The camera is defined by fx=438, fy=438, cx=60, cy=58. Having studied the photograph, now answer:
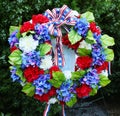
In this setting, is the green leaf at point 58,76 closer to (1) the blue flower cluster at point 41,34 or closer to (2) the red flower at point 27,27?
(1) the blue flower cluster at point 41,34

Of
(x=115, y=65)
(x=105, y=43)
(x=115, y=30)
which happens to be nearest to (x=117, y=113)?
(x=115, y=65)

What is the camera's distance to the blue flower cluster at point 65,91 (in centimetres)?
383

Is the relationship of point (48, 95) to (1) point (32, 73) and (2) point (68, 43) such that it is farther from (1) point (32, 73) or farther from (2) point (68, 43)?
(2) point (68, 43)

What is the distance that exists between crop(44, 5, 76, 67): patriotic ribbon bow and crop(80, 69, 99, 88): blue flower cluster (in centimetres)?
25

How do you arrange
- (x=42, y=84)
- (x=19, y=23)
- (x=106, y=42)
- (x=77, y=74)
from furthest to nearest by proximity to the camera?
(x=19, y=23)
(x=106, y=42)
(x=77, y=74)
(x=42, y=84)

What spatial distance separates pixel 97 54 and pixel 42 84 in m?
0.57

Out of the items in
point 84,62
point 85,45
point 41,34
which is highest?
point 41,34

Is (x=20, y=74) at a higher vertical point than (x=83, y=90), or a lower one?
higher

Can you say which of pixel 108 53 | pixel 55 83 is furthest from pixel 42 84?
pixel 108 53

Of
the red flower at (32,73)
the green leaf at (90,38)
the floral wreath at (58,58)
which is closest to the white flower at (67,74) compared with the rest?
the floral wreath at (58,58)

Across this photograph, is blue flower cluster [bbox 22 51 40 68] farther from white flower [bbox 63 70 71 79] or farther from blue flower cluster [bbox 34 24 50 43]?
white flower [bbox 63 70 71 79]

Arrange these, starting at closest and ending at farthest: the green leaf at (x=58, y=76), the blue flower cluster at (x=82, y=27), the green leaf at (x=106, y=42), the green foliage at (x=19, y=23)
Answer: the green leaf at (x=58, y=76), the blue flower cluster at (x=82, y=27), the green leaf at (x=106, y=42), the green foliage at (x=19, y=23)

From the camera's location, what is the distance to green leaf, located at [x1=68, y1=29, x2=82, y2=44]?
3.88 meters

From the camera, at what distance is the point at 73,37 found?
3896 mm
